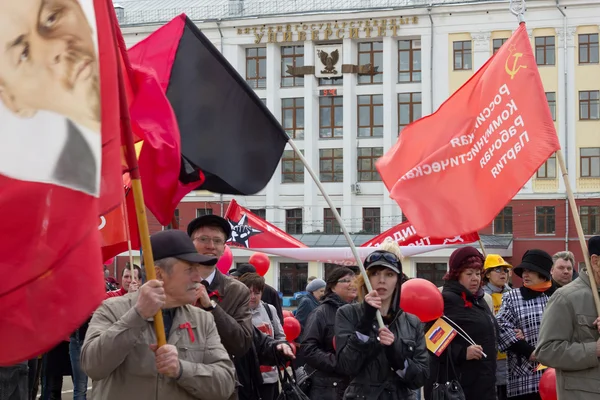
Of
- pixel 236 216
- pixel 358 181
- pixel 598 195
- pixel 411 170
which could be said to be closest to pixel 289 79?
pixel 358 181

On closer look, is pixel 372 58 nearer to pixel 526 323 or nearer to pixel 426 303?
pixel 526 323

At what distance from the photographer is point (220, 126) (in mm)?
6098

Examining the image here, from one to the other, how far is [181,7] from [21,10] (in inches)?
2092

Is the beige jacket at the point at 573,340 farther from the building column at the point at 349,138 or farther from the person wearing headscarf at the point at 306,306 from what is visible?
the building column at the point at 349,138

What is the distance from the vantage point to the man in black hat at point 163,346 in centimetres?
397

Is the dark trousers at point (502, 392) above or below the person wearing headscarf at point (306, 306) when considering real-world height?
below

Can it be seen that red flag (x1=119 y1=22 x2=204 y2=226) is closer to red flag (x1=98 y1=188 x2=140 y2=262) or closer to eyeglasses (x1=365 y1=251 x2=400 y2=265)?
red flag (x1=98 y1=188 x2=140 y2=262)

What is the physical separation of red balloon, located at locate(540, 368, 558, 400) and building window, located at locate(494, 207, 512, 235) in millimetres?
40825

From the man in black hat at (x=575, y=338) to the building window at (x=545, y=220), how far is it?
42.3 m

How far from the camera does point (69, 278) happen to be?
3080 millimetres

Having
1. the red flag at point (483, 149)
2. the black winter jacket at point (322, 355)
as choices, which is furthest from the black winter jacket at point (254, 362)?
the red flag at point (483, 149)

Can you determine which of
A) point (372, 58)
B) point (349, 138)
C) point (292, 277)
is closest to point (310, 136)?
point (349, 138)

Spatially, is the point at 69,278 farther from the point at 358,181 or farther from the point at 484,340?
the point at 358,181

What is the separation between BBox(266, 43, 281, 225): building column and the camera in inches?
1982
